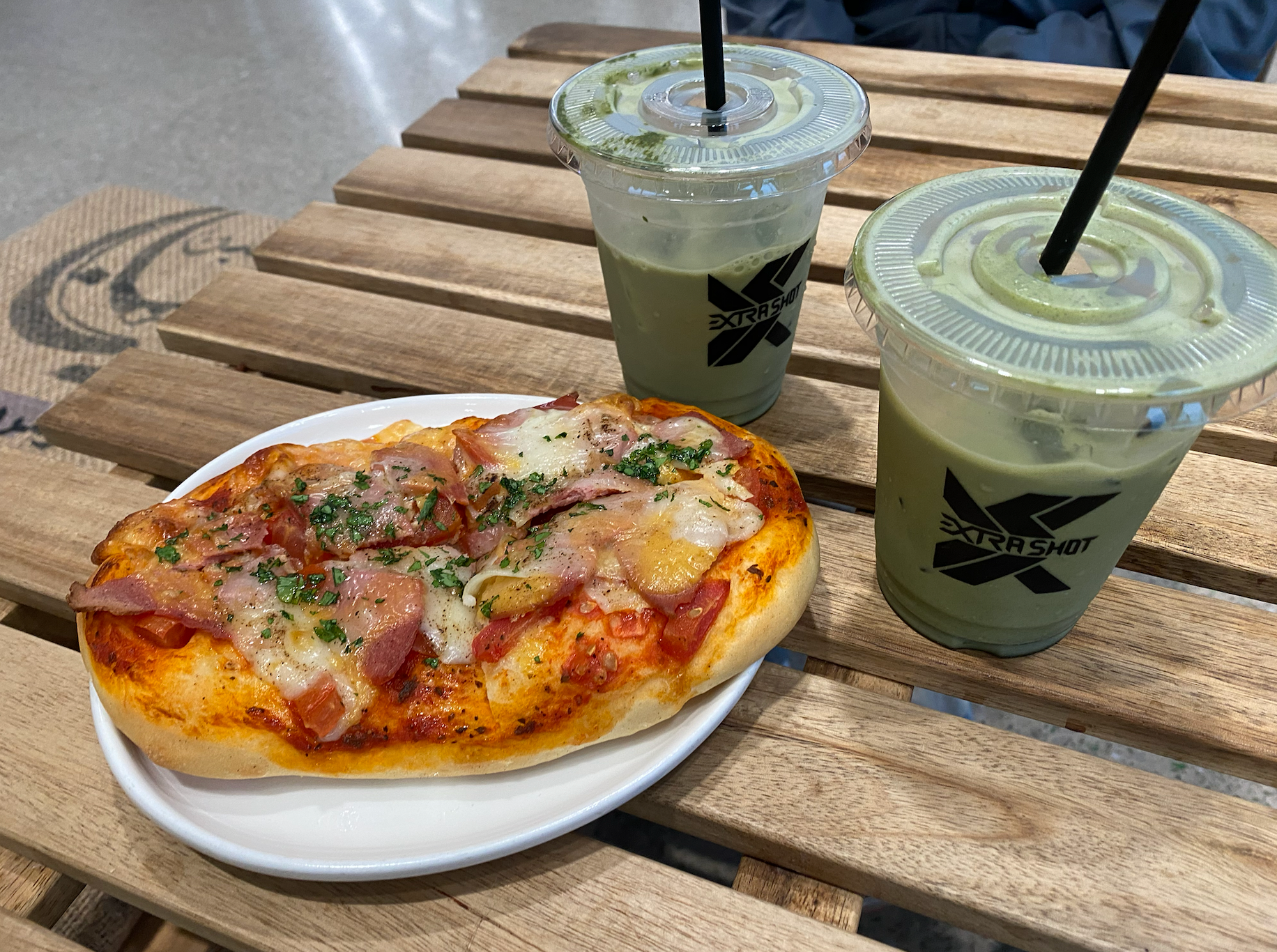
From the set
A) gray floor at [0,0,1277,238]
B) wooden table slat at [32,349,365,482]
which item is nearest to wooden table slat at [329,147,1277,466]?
wooden table slat at [32,349,365,482]

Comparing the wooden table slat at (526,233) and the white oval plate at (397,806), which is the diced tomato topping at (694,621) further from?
the wooden table slat at (526,233)

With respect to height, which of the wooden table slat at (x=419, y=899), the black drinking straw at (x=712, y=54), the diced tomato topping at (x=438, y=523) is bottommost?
the wooden table slat at (x=419, y=899)

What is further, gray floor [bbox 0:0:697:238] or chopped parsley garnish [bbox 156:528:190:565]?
gray floor [bbox 0:0:697:238]

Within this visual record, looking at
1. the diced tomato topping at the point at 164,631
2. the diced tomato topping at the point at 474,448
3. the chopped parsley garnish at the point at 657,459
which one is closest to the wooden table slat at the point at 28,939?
the diced tomato topping at the point at 164,631

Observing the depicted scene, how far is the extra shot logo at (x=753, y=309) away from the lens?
4.05 ft

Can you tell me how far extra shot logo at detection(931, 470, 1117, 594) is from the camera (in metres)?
0.89

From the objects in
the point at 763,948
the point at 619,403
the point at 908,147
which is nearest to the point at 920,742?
the point at 763,948

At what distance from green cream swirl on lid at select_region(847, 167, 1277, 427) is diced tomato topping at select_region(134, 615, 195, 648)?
2.71 ft

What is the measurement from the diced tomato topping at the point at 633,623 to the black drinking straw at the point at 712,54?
2.21 ft

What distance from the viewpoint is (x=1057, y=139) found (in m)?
1.94

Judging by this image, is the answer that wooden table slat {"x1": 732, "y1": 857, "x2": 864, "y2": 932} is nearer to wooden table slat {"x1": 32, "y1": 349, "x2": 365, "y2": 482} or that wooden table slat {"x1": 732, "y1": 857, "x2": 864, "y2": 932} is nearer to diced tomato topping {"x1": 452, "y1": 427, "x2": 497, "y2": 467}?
diced tomato topping {"x1": 452, "y1": 427, "x2": 497, "y2": 467}

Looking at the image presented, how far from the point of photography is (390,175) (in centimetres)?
211

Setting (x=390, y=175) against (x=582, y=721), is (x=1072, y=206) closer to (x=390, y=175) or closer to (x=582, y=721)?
(x=582, y=721)

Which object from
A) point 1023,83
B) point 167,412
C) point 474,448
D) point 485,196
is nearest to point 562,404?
point 474,448
